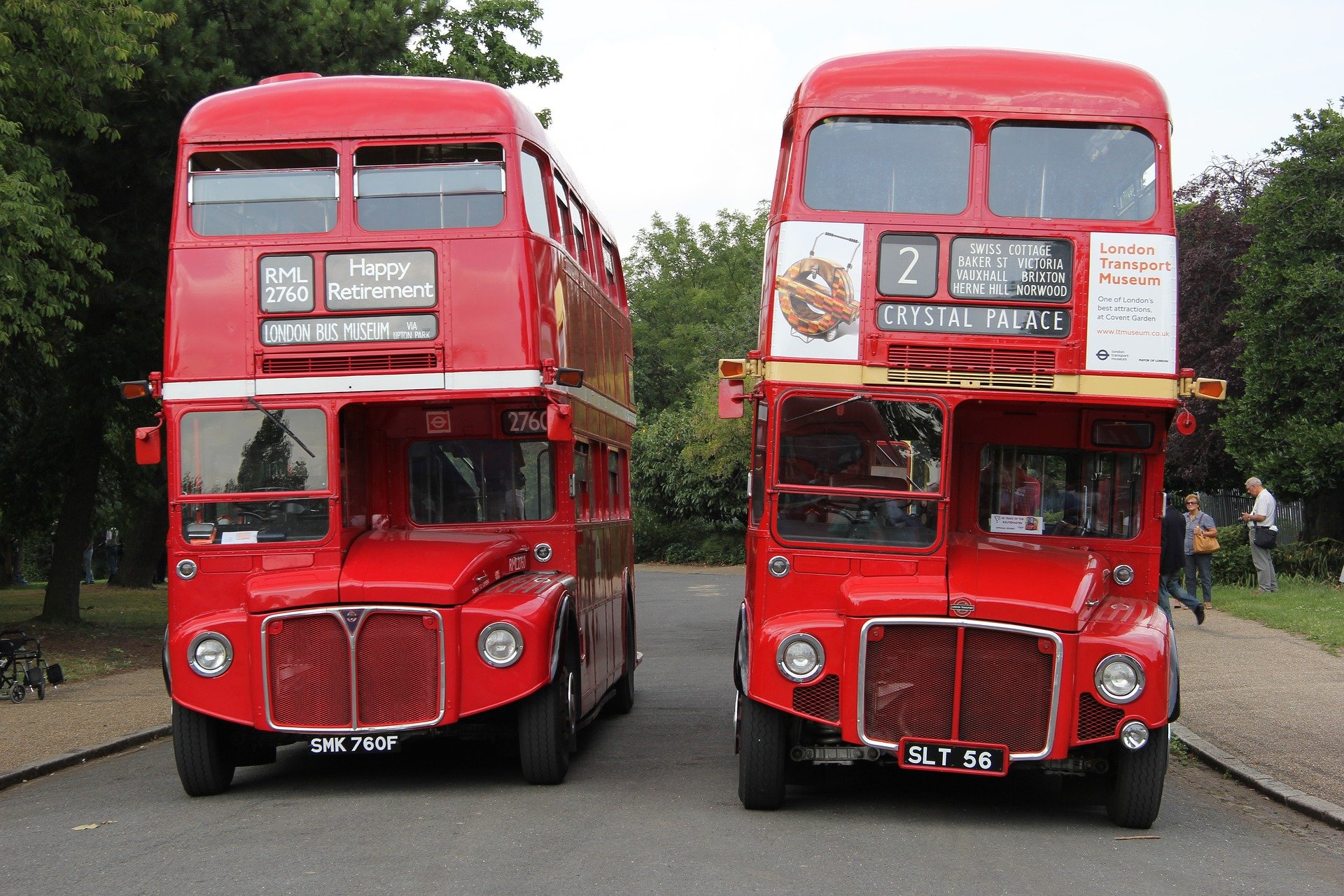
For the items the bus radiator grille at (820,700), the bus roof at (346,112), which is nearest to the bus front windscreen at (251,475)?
the bus roof at (346,112)

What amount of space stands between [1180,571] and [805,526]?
1098 centimetres

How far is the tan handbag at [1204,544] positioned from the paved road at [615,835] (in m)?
10.8

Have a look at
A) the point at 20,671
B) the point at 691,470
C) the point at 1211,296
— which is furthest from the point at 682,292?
the point at 20,671

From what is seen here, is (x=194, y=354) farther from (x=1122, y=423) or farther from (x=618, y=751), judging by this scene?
(x=1122, y=423)

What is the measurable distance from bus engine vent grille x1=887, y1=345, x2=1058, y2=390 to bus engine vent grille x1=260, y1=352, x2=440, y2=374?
118 inches

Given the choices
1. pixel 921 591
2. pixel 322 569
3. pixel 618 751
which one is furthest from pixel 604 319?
pixel 921 591

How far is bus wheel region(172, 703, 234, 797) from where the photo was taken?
9250mm

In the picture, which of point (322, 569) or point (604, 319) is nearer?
point (322, 569)

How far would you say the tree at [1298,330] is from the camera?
26516 mm

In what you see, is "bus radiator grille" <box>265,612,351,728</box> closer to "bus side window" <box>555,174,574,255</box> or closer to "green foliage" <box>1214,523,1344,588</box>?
"bus side window" <box>555,174,574,255</box>

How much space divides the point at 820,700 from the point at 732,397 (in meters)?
2.25

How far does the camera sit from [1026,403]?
9375mm

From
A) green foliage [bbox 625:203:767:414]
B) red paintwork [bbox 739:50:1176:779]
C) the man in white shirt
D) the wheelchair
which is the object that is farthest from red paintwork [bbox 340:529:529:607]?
green foliage [bbox 625:203:767:414]

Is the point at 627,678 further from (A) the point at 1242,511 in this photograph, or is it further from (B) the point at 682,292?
(B) the point at 682,292
